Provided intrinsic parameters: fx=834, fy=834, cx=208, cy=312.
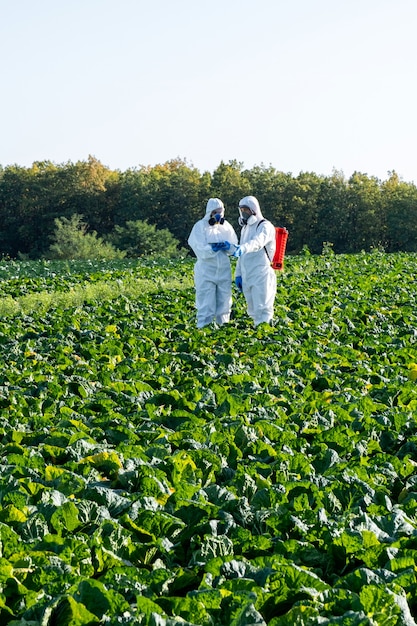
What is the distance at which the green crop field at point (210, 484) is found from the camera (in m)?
2.88

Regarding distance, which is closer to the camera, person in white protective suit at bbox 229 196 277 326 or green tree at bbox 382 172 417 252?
person in white protective suit at bbox 229 196 277 326

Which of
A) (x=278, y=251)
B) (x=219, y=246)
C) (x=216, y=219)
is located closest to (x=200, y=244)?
(x=219, y=246)

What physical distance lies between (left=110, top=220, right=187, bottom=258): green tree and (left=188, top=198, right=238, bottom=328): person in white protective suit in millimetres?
37800

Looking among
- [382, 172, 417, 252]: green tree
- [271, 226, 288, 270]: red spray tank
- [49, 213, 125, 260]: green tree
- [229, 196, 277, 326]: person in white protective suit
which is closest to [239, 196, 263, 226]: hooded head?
[229, 196, 277, 326]: person in white protective suit

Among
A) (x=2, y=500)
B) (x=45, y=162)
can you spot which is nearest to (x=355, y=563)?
(x=2, y=500)

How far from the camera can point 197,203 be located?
6072 centimetres

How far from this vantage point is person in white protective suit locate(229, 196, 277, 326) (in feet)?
36.3

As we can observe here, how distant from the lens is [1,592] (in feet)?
9.64

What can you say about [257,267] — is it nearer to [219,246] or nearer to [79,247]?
[219,246]

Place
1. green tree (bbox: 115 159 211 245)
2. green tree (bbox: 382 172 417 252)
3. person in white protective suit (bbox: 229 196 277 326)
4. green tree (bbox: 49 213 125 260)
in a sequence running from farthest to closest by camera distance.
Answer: green tree (bbox: 115 159 211 245) < green tree (bbox: 382 172 417 252) < green tree (bbox: 49 213 125 260) < person in white protective suit (bbox: 229 196 277 326)

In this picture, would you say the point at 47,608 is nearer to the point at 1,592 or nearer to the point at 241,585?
the point at 1,592

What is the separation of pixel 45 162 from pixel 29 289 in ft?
149

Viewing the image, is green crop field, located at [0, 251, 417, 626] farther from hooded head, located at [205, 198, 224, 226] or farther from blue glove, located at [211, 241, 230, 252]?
hooded head, located at [205, 198, 224, 226]

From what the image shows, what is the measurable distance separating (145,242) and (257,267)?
3961 centimetres
